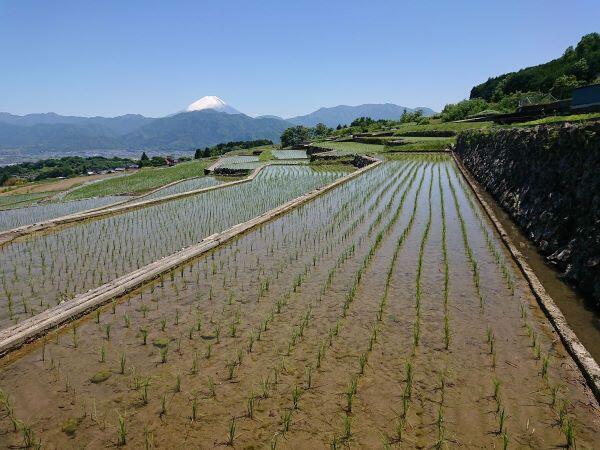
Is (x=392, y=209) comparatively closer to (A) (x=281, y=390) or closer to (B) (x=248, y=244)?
(B) (x=248, y=244)

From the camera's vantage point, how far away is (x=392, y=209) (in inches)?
551

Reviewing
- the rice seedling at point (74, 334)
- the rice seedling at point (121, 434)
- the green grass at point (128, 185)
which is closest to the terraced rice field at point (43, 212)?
the green grass at point (128, 185)

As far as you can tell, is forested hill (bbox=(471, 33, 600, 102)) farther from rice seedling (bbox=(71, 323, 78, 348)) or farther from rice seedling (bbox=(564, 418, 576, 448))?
rice seedling (bbox=(71, 323, 78, 348))

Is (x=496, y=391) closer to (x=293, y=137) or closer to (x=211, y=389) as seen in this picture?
(x=211, y=389)

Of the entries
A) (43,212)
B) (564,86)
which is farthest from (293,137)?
(43,212)

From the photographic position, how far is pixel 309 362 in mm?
4871

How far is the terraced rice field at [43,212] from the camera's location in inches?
624

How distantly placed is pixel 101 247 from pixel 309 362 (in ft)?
24.4

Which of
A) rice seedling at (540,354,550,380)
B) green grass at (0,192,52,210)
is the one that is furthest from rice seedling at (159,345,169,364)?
green grass at (0,192,52,210)

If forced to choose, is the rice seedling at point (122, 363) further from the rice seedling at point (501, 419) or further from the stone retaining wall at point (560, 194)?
the stone retaining wall at point (560, 194)

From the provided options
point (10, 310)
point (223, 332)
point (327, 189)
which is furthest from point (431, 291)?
point (327, 189)

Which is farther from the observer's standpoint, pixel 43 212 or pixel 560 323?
pixel 43 212

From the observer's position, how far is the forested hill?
5022 centimetres

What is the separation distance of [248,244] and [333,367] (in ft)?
19.0
